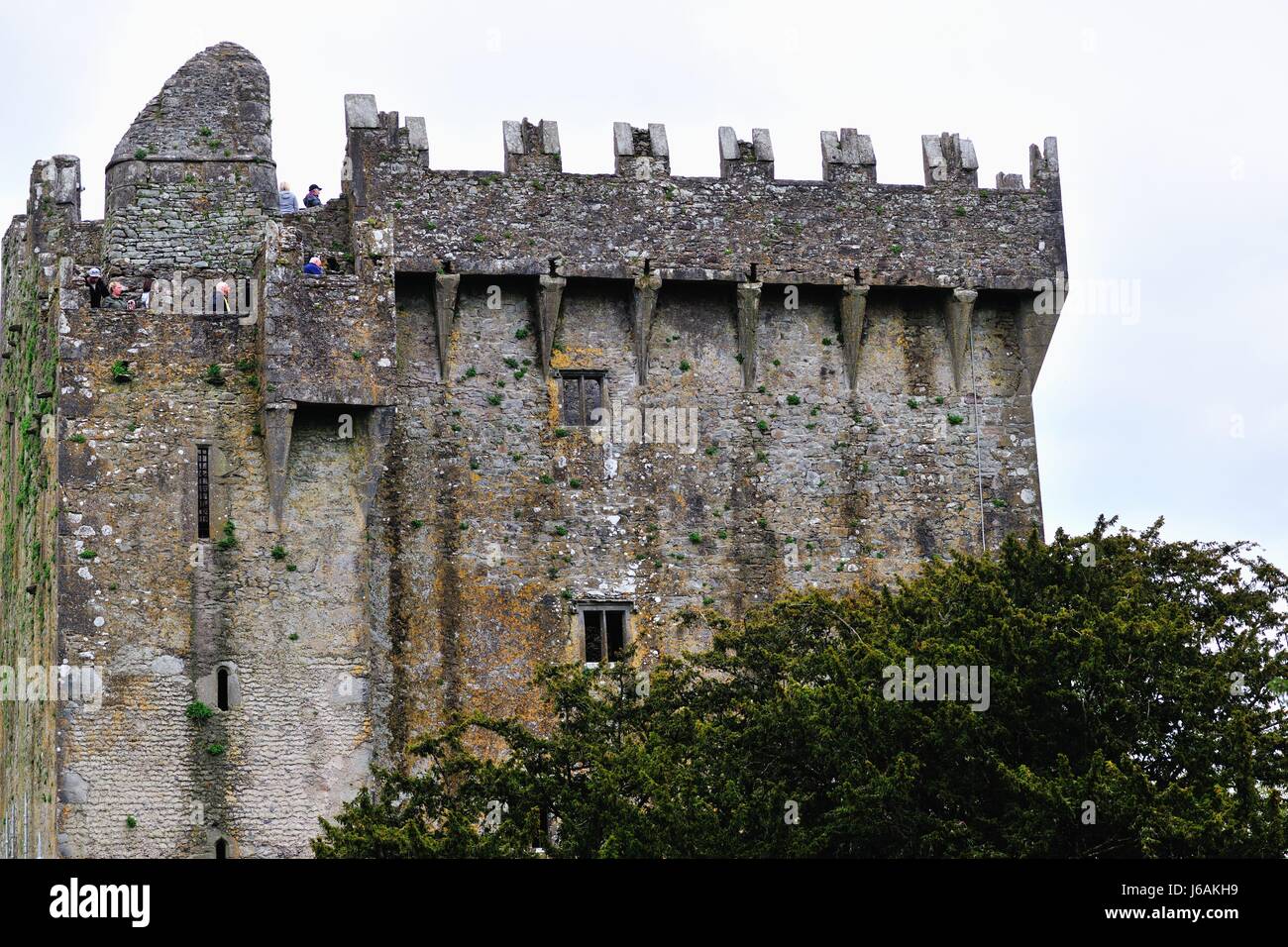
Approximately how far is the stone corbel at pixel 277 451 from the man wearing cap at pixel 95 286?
10.7ft

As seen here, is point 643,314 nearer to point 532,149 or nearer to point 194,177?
point 532,149

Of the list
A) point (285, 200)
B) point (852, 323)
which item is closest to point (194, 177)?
point (285, 200)

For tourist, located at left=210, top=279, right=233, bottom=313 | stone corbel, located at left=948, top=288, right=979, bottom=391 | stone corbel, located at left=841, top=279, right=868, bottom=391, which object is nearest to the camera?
tourist, located at left=210, top=279, right=233, bottom=313

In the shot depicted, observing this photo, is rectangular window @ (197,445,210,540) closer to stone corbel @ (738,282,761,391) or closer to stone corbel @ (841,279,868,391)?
stone corbel @ (738,282,761,391)

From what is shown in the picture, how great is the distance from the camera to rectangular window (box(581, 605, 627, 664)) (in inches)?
1665

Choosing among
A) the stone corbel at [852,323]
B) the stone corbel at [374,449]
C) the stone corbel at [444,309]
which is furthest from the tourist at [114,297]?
the stone corbel at [852,323]

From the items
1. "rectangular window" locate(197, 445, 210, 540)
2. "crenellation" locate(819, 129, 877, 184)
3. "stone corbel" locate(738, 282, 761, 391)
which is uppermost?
"crenellation" locate(819, 129, 877, 184)

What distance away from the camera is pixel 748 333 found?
44156mm

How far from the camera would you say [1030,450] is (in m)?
45.2

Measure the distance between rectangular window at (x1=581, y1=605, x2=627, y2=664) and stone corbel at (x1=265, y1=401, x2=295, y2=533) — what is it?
5.64 metres

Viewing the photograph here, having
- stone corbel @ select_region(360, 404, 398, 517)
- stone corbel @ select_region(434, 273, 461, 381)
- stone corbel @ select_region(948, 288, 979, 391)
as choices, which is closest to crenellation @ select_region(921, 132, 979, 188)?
stone corbel @ select_region(948, 288, 979, 391)

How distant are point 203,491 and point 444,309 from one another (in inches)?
Answer: 220
